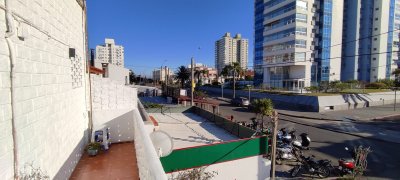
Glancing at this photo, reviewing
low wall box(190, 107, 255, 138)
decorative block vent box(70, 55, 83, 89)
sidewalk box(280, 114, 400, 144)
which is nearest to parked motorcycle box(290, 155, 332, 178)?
low wall box(190, 107, 255, 138)

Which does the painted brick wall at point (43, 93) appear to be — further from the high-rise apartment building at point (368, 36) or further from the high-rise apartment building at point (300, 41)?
the high-rise apartment building at point (368, 36)

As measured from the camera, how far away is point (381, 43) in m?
65.3

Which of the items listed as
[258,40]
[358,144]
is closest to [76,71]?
[358,144]

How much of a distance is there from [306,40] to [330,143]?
131ft

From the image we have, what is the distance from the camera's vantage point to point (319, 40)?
55438 millimetres

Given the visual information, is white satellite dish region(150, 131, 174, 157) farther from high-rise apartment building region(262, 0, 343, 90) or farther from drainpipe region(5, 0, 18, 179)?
high-rise apartment building region(262, 0, 343, 90)

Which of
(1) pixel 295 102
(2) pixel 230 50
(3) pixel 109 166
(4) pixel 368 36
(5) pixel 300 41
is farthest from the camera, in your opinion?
(2) pixel 230 50

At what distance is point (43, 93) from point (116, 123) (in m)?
6.20

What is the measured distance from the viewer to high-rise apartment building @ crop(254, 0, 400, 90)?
5122cm

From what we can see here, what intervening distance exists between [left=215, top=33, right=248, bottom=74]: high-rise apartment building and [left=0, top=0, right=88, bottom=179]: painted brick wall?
378 feet

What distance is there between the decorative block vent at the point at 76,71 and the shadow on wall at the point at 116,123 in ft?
7.63

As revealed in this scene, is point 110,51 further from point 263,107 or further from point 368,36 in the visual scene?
point 368,36

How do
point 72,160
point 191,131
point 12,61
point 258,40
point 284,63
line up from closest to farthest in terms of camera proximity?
point 12,61
point 72,160
point 191,131
point 284,63
point 258,40

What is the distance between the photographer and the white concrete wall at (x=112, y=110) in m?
9.68
